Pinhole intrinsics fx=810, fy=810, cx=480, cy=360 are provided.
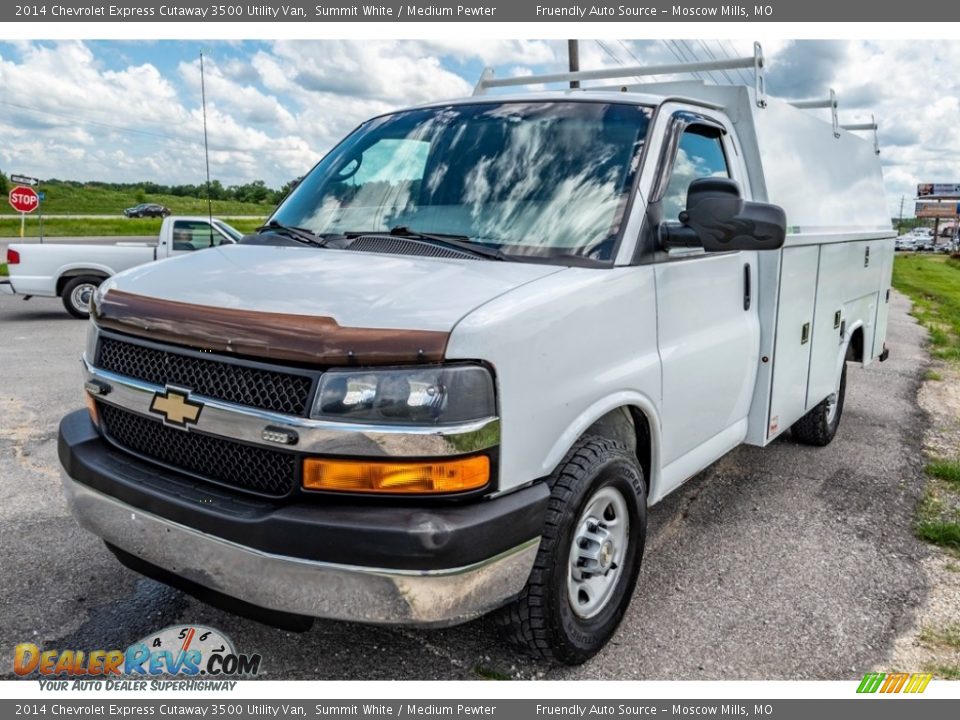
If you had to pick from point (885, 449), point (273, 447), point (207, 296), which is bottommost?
point (885, 449)

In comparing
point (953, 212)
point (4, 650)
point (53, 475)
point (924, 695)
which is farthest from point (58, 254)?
point (953, 212)

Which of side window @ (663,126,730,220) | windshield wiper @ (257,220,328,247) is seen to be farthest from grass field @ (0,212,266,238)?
side window @ (663,126,730,220)

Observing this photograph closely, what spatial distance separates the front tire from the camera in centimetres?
283

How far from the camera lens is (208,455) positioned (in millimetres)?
2773

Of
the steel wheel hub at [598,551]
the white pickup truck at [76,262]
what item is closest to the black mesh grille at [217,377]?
the steel wheel hub at [598,551]

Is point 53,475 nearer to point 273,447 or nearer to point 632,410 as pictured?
point 273,447

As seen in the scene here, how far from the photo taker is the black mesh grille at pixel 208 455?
2617 mm

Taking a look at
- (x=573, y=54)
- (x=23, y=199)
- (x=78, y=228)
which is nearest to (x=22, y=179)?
(x=23, y=199)

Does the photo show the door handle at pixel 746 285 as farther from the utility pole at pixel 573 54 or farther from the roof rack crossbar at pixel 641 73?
the utility pole at pixel 573 54

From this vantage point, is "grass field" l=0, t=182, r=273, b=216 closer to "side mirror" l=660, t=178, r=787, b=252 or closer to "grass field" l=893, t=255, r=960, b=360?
"grass field" l=893, t=255, r=960, b=360

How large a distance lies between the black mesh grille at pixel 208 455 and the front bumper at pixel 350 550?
0.06 m

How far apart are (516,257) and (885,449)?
4520 millimetres

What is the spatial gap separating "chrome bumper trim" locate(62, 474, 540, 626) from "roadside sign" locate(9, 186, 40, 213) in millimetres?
20630

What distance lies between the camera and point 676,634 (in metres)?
3.42
